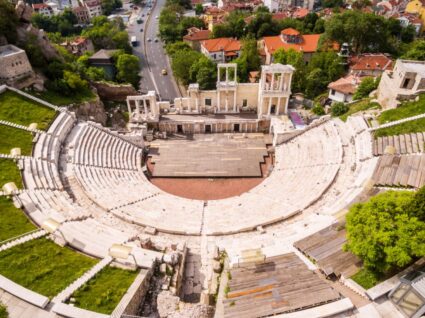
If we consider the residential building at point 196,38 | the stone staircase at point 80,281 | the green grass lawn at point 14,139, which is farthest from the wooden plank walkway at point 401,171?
the residential building at point 196,38

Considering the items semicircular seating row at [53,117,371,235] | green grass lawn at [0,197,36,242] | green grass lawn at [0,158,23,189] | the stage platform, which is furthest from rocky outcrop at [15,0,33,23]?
green grass lawn at [0,197,36,242]

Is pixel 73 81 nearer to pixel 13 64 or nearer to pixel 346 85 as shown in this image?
pixel 13 64

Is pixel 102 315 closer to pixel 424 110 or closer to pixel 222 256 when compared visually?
pixel 222 256

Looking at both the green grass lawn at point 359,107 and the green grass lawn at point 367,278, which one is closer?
the green grass lawn at point 367,278

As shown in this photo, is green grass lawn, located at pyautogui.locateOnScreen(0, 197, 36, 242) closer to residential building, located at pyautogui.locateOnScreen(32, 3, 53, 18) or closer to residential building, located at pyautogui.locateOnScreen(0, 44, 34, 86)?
residential building, located at pyautogui.locateOnScreen(0, 44, 34, 86)

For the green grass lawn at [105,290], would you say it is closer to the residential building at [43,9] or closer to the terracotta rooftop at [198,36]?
the terracotta rooftop at [198,36]

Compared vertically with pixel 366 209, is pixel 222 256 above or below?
below

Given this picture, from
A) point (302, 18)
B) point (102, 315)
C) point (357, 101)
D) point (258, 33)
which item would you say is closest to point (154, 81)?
point (258, 33)
